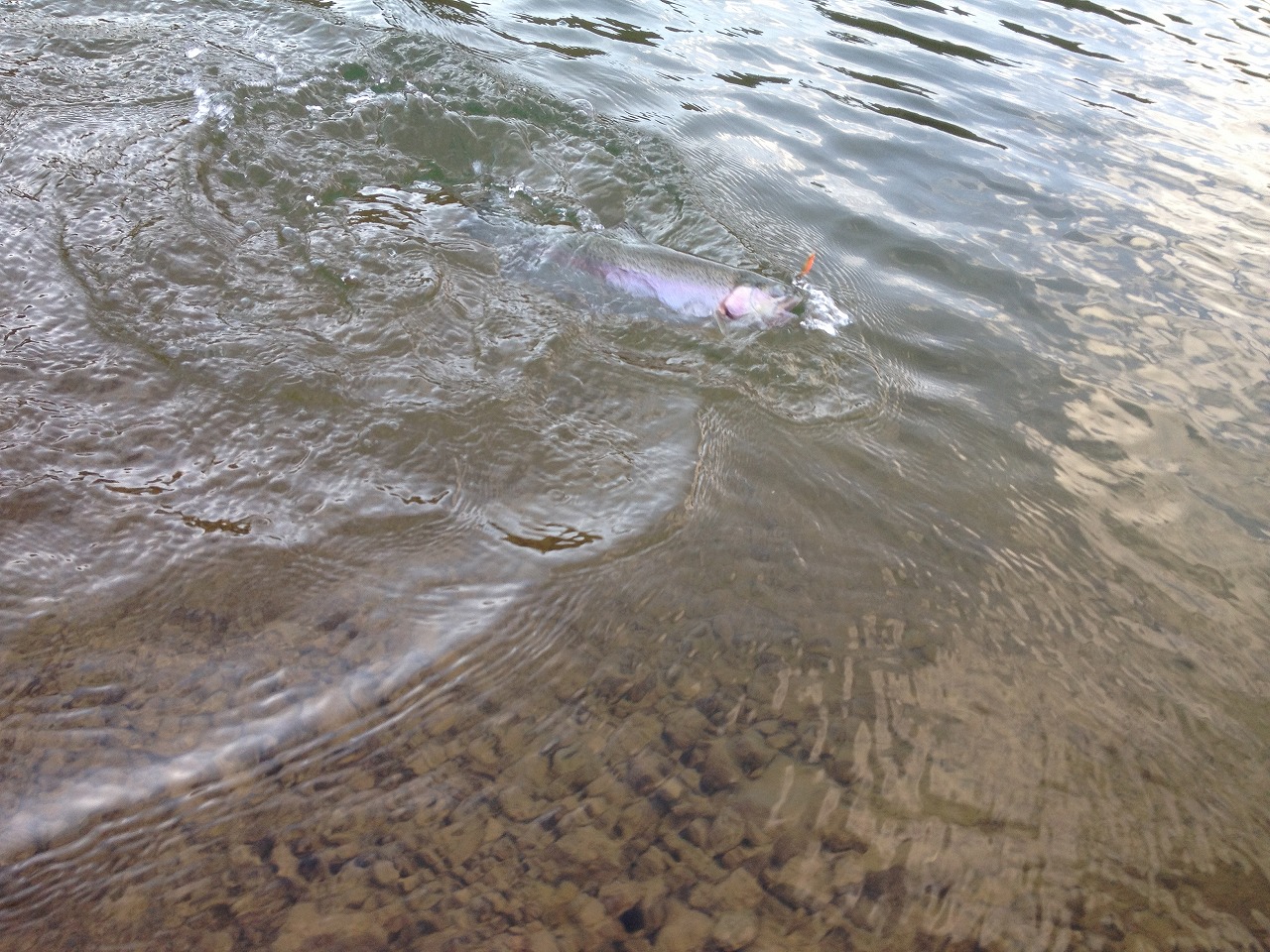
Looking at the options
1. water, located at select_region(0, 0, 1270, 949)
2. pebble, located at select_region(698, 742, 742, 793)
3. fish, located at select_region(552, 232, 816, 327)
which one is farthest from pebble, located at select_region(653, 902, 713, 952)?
fish, located at select_region(552, 232, 816, 327)

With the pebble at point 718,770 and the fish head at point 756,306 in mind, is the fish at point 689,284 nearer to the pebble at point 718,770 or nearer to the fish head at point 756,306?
the fish head at point 756,306

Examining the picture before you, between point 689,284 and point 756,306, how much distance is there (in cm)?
33

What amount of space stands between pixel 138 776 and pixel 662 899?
4.15ft

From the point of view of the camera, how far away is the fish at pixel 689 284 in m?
3.86

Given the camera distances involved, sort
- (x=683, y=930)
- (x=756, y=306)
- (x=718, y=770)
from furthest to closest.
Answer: (x=756, y=306) < (x=718, y=770) < (x=683, y=930)

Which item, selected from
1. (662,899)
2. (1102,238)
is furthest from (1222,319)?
(662,899)

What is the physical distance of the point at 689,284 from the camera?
12.8ft

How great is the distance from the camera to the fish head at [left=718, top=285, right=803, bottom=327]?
12.6 feet

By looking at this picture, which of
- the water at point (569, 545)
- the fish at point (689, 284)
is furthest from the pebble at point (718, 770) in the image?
the fish at point (689, 284)

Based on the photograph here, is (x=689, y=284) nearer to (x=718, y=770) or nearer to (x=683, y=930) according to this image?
(x=718, y=770)

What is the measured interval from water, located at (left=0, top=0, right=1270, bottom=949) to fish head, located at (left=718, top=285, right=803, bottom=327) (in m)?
0.12

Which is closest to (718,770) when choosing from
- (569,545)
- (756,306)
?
(569,545)

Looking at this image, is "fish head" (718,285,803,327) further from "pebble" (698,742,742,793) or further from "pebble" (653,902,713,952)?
"pebble" (653,902,713,952)

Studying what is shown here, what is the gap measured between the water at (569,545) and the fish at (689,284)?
0.40 feet
